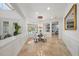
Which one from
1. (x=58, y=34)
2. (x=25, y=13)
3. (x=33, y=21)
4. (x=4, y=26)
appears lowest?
(x=58, y=34)

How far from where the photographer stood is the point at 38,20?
14.1 feet

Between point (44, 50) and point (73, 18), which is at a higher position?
point (73, 18)

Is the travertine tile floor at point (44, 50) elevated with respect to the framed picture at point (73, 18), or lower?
lower

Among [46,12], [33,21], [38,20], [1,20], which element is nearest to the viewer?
[1,20]

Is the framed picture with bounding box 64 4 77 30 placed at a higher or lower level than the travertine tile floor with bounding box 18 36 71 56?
higher

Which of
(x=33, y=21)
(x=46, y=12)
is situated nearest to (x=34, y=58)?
(x=33, y=21)

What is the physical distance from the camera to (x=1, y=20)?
6.50ft

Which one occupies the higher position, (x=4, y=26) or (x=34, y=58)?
(x=4, y=26)

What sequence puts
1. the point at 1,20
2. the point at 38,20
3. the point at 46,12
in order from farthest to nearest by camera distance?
the point at 46,12 < the point at 38,20 < the point at 1,20

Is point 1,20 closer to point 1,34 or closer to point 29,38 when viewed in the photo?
point 1,34

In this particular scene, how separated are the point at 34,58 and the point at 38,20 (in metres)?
3.13

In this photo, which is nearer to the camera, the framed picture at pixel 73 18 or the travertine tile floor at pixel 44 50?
the travertine tile floor at pixel 44 50

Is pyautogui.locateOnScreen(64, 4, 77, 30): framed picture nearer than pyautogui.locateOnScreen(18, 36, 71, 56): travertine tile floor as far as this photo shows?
No

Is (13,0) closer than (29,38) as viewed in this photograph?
Yes
